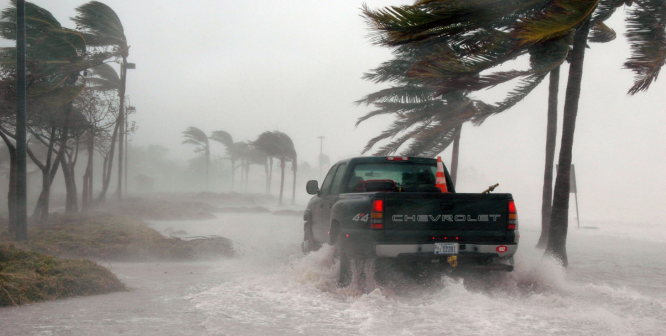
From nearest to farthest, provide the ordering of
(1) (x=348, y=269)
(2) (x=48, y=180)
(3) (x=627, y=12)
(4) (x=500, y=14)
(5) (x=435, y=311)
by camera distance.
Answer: (5) (x=435, y=311)
(1) (x=348, y=269)
(4) (x=500, y=14)
(3) (x=627, y=12)
(2) (x=48, y=180)

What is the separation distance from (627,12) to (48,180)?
55.8ft

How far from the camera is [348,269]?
6.80 metres

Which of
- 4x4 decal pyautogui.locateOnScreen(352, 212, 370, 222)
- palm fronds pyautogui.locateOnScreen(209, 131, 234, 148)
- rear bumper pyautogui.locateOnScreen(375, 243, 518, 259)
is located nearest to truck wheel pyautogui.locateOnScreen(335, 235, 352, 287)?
4x4 decal pyautogui.locateOnScreen(352, 212, 370, 222)

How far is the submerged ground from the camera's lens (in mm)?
5254

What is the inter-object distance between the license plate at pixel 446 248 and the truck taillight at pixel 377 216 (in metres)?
0.69

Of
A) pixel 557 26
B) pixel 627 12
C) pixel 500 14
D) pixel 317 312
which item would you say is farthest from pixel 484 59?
pixel 317 312

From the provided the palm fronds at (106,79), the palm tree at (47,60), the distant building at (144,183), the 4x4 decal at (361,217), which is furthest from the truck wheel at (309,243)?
the distant building at (144,183)

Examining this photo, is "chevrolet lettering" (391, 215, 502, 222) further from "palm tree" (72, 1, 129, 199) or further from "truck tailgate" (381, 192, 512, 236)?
"palm tree" (72, 1, 129, 199)

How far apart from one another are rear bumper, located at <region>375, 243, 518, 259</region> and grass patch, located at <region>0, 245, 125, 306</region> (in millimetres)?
3734

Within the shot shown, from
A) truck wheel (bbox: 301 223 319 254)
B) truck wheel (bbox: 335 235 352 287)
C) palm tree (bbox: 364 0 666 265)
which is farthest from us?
truck wheel (bbox: 301 223 319 254)

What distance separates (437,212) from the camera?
6438mm

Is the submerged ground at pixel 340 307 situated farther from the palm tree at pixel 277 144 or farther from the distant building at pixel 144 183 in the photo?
the distant building at pixel 144 183

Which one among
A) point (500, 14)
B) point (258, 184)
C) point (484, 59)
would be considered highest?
point (500, 14)

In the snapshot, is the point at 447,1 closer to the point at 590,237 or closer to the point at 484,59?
the point at 484,59
